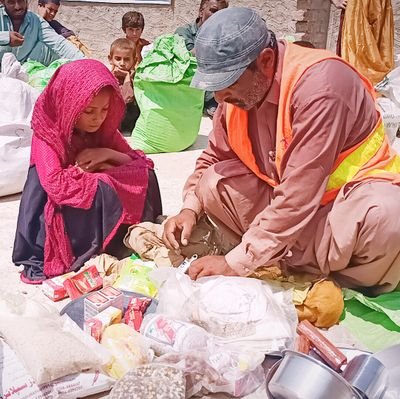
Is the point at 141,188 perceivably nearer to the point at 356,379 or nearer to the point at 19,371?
the point at 19,371

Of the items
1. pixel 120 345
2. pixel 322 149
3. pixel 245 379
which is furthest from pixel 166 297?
pixel 322 149

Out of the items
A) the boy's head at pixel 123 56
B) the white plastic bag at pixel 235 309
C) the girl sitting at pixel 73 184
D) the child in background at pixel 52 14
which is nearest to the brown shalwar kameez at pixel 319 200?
the white plastic bag at pixel 235 309

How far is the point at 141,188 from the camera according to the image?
2.85m

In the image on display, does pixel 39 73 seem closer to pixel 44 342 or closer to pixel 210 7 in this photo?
pixel 210 7

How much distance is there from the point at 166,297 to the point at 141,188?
0.76 meters

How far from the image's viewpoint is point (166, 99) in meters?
4.53

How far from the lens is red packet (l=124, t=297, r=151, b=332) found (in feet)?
7.10

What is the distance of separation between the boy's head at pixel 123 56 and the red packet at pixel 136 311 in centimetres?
346

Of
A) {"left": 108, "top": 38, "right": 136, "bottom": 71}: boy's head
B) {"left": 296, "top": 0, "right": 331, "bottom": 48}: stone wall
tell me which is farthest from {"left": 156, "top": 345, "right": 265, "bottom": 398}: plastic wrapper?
{"left": 296, "top": 0, "right": 331, "bottom": 48}: stone wall

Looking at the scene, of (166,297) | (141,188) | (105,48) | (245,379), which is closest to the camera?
(245,379)

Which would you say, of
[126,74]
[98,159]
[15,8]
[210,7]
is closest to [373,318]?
[98,159]

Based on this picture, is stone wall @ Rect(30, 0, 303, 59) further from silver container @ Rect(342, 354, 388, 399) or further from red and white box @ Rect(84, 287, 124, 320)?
silver container @ Rect(342, 354, 388, 399)

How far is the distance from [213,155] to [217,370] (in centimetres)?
114

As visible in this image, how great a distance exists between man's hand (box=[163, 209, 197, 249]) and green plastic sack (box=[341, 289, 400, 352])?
678 millimetres
